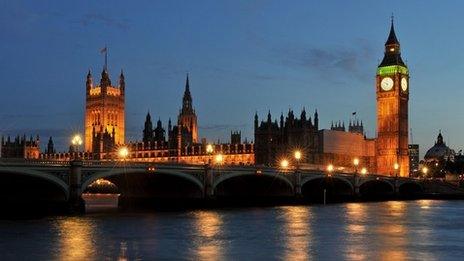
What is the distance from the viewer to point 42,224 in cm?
4528

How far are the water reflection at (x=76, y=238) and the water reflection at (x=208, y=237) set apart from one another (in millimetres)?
4715

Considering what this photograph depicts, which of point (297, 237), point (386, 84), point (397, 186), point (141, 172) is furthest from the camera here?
point (386, 84)

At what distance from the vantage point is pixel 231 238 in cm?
3769

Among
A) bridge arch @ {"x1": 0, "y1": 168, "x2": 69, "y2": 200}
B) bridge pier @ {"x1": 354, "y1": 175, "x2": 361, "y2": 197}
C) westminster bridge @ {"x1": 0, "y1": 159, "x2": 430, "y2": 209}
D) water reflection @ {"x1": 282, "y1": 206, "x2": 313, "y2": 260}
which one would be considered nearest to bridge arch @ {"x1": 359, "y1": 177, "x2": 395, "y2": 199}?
westminster bridge @ {"x1": 0, "y1": 159, "x2": 430, "y2": 209}

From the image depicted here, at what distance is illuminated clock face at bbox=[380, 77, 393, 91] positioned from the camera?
149m

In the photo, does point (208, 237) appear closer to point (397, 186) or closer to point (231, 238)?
point (231, 238)

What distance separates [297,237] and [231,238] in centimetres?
364

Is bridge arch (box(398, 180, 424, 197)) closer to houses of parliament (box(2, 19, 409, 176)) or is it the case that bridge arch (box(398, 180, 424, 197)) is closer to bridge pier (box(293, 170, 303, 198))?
houses of parliament (box(2, 19, 409, 176))

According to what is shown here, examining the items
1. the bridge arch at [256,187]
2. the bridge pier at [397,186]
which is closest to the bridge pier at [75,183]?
the bridge arch at [256,187]

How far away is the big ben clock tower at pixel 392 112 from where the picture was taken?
476 ft

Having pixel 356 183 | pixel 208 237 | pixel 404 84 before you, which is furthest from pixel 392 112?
pixel 208 237

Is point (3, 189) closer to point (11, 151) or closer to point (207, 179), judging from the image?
point (207, 179)

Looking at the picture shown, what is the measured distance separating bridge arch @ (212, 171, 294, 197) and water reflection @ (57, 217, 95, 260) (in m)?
34.9

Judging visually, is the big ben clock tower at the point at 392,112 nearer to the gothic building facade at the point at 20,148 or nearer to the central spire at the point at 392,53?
the central spire at the point at 392,53
